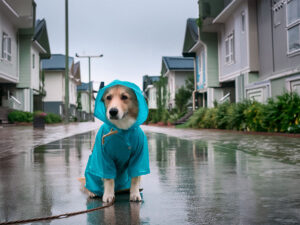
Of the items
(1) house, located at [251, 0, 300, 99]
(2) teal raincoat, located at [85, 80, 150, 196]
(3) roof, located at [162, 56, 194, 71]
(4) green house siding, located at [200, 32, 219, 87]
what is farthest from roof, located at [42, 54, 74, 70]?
(2) teal raincoat, located at [85, 80, 150, 196]

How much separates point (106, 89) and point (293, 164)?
12.3 feet

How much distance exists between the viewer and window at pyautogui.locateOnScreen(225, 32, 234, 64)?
2356 centimetres

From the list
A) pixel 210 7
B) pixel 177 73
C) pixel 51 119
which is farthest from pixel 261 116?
pixel 177 73

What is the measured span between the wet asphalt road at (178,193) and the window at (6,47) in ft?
69.9

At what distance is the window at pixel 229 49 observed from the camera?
2356 centimetres

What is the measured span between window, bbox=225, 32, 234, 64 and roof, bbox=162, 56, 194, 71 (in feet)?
55.8

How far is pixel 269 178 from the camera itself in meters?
4.57

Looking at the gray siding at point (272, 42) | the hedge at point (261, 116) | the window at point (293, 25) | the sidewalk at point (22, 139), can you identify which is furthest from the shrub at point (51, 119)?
the window at point (293, 25)

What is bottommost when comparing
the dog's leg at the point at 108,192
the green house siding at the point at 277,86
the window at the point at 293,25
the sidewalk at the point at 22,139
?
the dog's leg at the point at 108,192

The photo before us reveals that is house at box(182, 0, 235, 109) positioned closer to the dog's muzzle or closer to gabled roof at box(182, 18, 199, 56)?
gabled roof at box(182, 18, 199, 56)

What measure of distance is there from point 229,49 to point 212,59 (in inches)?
122

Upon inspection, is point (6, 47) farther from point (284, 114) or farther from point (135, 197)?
point (135, 197)

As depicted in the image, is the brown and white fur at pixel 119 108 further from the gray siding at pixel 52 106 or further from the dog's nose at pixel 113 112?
the gray siding at pixel 52 106

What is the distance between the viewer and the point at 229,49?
23.9 meters
